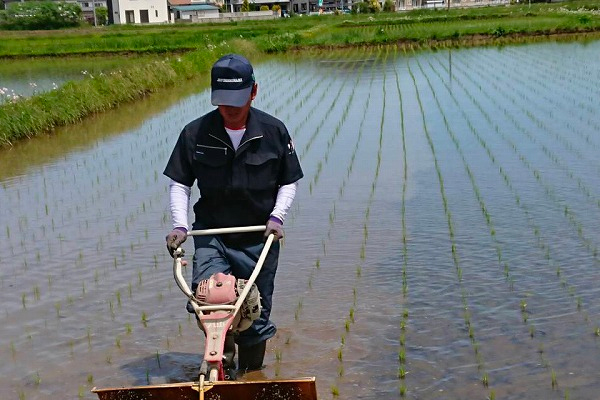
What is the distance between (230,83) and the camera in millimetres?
3295

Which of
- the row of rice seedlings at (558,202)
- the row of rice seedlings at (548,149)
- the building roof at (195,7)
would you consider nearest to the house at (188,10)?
the building roof at (195,7)

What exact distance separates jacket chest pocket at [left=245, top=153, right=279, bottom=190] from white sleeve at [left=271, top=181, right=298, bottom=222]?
6cm

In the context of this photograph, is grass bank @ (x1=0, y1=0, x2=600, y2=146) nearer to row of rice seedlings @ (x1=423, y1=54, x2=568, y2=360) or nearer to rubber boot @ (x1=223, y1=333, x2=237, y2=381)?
row of rice seedlings @ (x1=423, y1=54, x2=568, y2=360)

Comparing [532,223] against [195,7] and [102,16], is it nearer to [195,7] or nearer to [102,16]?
[195,7]

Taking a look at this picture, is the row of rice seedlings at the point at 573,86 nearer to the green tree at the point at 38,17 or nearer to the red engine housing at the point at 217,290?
→ the red engine housing at the point at 217,290

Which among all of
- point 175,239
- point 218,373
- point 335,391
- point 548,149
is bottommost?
point 548,149

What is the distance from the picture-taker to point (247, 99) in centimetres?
337

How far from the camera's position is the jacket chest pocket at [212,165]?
3.49 m

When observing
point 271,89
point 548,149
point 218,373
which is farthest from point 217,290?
point 271,89

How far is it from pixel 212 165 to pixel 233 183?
0.11 metres

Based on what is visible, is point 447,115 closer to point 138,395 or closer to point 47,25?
point 138,395

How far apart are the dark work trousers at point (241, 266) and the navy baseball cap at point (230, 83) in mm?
576

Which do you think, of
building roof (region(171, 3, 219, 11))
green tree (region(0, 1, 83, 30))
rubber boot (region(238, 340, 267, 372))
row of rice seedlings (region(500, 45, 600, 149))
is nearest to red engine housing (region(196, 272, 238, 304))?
rubber boot (region(238, 340, 267, 372))

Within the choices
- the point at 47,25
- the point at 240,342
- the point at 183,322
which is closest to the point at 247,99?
the point at 240,342
